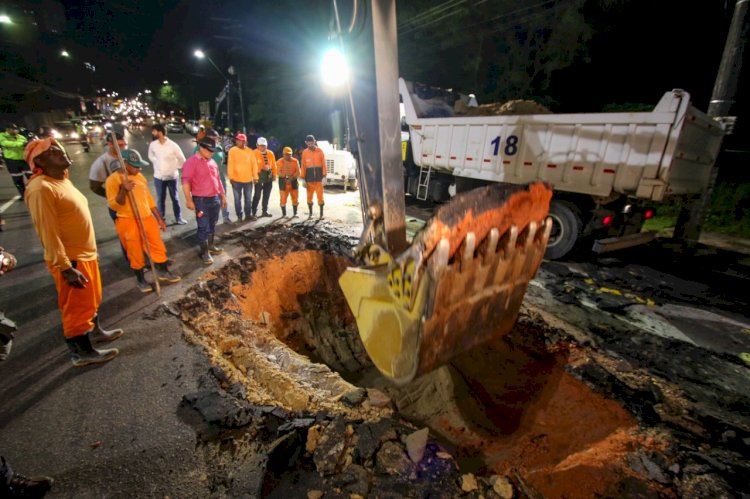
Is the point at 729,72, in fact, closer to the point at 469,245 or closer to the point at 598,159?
the point at 598,159

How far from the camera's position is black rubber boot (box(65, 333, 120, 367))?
2.94 m

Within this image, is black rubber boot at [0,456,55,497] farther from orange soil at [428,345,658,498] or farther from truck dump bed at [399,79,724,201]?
truck dump bed at [399,79,724,201]

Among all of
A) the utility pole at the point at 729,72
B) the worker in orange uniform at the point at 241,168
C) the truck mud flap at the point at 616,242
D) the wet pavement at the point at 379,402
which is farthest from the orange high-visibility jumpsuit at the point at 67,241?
the utility pole at the point at 729,72

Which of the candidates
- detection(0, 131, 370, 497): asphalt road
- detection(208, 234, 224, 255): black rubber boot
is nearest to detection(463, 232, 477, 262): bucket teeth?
detection(0, 131, 370, 497): asphalt road

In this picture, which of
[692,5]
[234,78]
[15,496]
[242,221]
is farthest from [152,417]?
[234,78]

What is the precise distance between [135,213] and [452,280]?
12.7 feet

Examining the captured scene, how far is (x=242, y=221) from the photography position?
24.9 feet

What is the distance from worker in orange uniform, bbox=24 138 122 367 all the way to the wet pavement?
1.13 ft

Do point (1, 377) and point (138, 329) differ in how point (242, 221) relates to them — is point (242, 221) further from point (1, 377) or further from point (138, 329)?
point (1, 377)

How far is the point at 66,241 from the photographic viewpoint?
2861 millimetres

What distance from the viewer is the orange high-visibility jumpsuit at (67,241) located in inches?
104

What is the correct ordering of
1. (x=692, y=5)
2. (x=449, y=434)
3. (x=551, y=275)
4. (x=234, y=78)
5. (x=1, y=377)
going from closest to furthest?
(x=1, y=377) < (x=449, y=434) < (x=551, y=275) < (x=692, y=5) < (x=234, y=78)

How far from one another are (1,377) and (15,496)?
1624mm

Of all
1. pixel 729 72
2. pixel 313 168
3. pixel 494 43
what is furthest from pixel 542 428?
pixel 494 43
